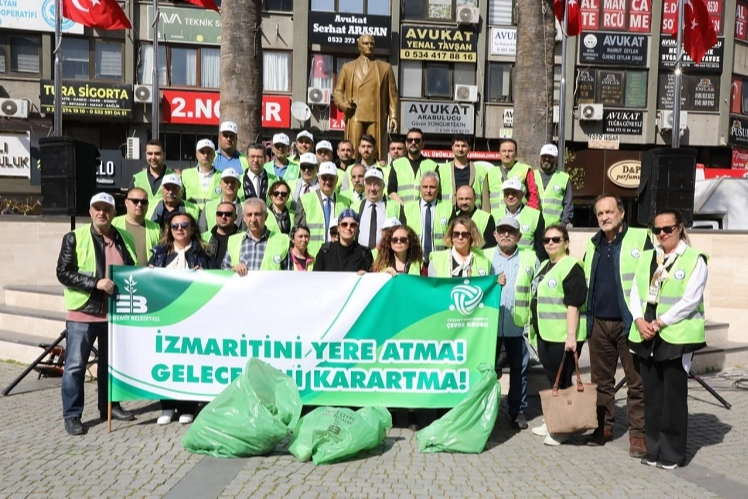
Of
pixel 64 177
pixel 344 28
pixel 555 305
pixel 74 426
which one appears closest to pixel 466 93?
pixel 344 28

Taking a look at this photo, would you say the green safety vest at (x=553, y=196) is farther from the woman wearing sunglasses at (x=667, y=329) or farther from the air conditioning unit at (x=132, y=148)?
the air conditioning unit at (x=132, y=148)

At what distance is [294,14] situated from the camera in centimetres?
3103

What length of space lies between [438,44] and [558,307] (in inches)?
1063

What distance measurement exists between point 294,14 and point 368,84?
21.4 meters

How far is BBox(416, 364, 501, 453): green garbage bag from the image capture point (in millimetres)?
6043

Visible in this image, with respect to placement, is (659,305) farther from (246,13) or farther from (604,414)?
(246,13)

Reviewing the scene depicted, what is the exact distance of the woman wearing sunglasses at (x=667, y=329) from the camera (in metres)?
5.64

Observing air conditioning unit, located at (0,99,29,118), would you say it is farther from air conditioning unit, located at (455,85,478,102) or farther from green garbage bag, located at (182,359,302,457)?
green garbage bag, located at (182,359,302,457)

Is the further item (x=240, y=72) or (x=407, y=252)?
(x=240, y=72)

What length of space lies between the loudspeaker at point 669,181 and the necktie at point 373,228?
3328mm

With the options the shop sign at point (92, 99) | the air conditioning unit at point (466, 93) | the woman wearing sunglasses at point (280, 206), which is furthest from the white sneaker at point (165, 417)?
the air conditioning unit at point (466, 93)

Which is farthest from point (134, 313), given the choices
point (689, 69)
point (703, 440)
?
point (689, 69)

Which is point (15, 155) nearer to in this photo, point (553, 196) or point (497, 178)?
point (497, 178)

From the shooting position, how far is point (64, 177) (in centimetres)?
938
